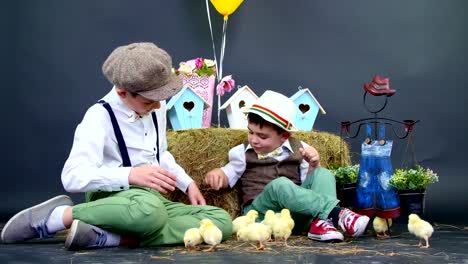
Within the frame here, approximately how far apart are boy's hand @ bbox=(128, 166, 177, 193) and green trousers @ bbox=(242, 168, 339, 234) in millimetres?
625

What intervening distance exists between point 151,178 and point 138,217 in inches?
6.7

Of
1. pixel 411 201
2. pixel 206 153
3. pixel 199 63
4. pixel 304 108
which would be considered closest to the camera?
pixel 411 201

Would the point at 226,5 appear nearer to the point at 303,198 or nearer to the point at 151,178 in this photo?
the point at 303,198

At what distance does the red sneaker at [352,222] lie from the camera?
391cm

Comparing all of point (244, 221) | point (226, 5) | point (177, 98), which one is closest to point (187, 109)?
point (177, 98)

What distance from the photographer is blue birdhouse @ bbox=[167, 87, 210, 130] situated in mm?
4746

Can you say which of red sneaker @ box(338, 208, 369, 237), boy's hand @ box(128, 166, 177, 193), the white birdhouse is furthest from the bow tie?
boy's hand @ box(128, 166, 177, 193)

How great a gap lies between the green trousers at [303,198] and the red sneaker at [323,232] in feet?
0.16

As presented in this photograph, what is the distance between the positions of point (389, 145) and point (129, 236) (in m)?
1.23

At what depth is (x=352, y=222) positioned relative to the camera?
3.93 meters

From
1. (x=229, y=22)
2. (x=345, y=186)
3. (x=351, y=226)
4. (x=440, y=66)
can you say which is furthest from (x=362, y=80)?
(x=351, y=226)

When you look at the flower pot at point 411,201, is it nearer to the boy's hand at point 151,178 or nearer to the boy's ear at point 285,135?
the boy's ear at point 285,135

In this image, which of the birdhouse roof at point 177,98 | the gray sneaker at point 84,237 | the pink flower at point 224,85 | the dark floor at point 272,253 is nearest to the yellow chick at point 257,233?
the dark floor at point 272,253

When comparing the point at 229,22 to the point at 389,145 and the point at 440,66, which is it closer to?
the point at 440,66
